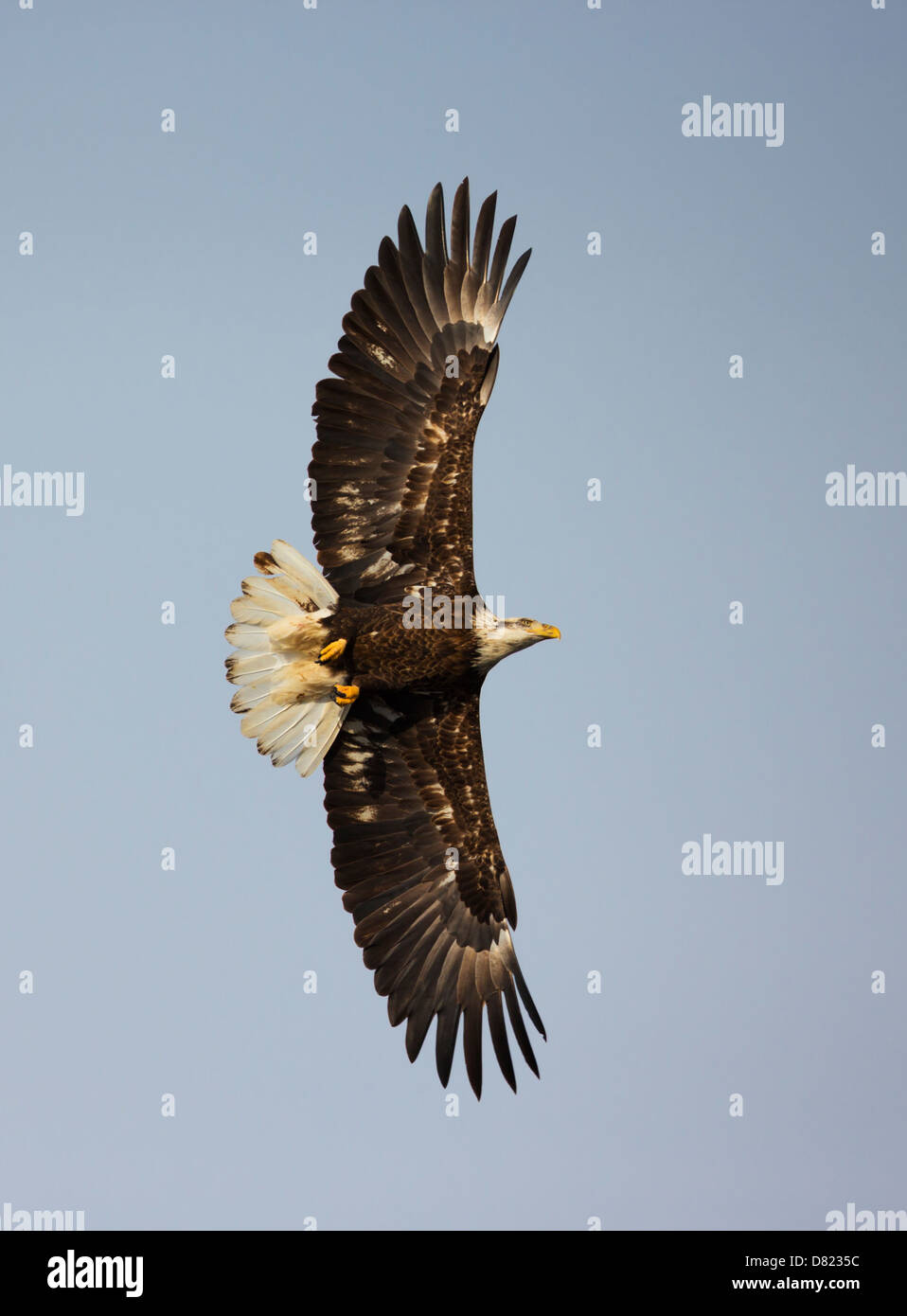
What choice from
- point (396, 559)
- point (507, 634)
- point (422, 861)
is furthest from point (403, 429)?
point (422, 861)

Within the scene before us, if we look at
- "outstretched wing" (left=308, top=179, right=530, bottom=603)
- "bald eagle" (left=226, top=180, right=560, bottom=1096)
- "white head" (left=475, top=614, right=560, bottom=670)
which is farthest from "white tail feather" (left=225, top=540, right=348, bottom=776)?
"white head" (left=475, top=614, right=560, bottom=670)

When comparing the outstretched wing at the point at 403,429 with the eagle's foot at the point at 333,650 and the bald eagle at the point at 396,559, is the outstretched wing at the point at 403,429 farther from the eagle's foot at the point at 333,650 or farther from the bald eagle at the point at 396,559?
the eagle's foot at the point at 333,650

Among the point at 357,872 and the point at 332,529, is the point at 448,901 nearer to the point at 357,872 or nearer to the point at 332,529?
the point at 357,872

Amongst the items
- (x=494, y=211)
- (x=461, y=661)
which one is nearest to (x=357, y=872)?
(x=461, y=661)

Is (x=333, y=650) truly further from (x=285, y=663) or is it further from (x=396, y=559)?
(x=396, y=559)

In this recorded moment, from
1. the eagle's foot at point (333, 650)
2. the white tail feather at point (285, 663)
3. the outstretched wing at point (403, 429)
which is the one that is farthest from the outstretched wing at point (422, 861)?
the outstretched wing at point (403, 429)

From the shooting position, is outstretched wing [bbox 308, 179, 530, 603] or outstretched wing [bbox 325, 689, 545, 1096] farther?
outstretched wing [bbox 325, 689, 545, 1096]

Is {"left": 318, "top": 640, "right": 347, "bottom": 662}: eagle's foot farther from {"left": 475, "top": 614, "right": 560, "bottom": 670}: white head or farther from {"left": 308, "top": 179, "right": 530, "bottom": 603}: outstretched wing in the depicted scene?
{"left": 475, "top": 614, "right": 560, "bottom": 670}: white head
